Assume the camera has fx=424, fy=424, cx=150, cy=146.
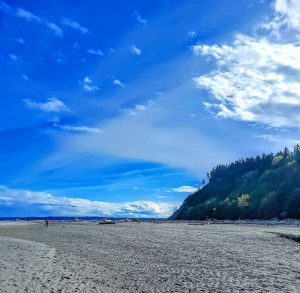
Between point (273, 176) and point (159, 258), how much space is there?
171m

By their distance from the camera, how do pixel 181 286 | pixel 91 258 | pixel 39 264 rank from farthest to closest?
pixel 91 258
pixel 39 264
pixel 181 286

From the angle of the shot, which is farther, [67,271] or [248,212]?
[248,212]

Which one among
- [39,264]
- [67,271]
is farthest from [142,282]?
[39,264]

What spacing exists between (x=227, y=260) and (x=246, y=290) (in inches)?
379

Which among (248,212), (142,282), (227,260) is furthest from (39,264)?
(248,212)

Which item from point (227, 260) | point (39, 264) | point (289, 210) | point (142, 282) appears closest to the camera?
point (142, 282)

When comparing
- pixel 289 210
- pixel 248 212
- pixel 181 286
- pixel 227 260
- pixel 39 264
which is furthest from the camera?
pixel 248 212

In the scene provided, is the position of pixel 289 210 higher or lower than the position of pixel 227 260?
higher

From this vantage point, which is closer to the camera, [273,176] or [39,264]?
[39,264]

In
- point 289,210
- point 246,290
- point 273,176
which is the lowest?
point 246,290

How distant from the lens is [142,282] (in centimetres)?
1964

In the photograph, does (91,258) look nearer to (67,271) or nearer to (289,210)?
(67,271)

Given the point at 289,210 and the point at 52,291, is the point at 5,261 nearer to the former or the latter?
the point at 52,291

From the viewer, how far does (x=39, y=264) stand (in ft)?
79.6
